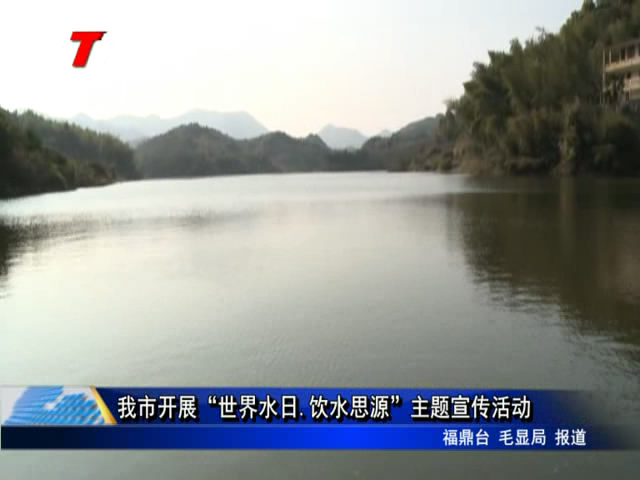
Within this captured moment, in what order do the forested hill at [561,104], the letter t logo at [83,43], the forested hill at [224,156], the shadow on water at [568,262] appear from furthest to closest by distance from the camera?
the forested hill at [224,156] < the forested hill at [561,104] < the letter t logo at [83,43] < the shadow on water at [568,262]

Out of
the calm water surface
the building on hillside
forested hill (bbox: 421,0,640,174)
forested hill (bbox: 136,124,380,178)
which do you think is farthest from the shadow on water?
forested hill (bbox: 136,124,380,178)

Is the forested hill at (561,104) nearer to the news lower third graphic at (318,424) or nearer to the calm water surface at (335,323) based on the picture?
the calm water surface at (335,323)

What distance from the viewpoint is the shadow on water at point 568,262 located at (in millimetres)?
7680

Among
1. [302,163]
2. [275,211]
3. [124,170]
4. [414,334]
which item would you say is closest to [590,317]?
[414,334]

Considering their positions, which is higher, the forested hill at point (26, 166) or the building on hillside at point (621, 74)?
the building on hillside at point (621, 74)

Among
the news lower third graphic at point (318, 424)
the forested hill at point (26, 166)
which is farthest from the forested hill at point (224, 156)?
the news lower third graphic at point (318, 424)

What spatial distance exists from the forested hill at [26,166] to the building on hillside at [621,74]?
45930 mm

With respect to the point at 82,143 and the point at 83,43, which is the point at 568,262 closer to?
the point at 83,43

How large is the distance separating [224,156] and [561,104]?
122 meters

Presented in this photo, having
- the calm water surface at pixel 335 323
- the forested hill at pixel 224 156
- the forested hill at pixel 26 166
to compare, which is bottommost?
the calm water surface at pixel 335 323

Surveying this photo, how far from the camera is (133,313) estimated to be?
8727mm

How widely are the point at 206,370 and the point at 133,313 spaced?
288 cm

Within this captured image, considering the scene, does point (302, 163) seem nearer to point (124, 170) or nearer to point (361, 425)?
point (124, 170)

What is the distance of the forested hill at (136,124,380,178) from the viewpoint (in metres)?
→ 157
